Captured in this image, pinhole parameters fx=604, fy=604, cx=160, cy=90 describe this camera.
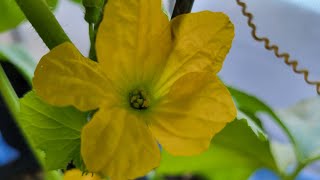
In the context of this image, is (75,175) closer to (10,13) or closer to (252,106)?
(10,13)

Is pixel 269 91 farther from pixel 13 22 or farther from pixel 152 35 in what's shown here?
pixel 152 35

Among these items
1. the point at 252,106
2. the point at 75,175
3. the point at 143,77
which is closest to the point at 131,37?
the point at 143,77

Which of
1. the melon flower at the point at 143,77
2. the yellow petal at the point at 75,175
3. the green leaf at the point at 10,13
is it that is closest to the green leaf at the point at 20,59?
the green leaf at the point at 10,13

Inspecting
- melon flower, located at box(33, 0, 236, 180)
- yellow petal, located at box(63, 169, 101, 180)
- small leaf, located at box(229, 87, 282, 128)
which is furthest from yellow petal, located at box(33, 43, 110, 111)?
small leaf, located at box(229, 87, 282, 128)

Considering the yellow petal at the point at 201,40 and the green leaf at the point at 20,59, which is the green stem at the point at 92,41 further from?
the green leaf at the point at 20,59

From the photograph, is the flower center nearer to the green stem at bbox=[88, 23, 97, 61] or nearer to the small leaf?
the green stem at bbox=[88, 23, 97, 61]

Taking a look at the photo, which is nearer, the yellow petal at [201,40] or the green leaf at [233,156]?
the yellow petal at [201,40]
